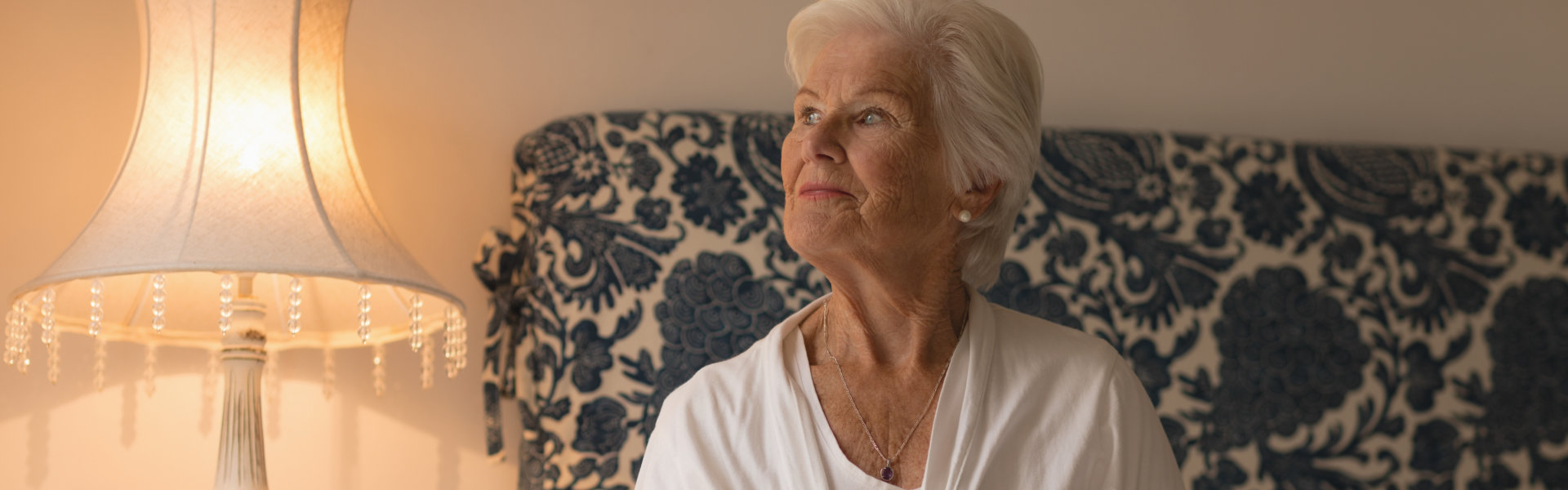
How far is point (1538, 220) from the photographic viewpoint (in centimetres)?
208

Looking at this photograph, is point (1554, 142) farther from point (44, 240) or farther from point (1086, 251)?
point (44, 240)

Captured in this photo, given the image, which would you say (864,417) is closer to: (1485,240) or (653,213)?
(653,213)

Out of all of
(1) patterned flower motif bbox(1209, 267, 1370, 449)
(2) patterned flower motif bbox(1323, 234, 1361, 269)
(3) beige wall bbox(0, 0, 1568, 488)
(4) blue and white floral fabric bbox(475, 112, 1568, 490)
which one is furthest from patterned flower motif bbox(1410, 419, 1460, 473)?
(3) beige wall bbox(0, 0, 1568, 488)

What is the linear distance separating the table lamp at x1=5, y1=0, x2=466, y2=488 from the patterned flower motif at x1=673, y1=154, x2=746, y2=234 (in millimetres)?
417

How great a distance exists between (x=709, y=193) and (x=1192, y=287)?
30.4 inches

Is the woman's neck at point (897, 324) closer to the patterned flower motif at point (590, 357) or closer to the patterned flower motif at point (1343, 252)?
the patterned flower motif at point (590, 357)

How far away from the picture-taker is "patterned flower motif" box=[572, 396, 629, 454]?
185 centimetres

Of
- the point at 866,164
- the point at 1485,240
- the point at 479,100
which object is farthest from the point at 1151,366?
the point at 479,100

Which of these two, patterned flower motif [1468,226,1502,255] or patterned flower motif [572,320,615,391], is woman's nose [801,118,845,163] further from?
patterned flower motif [1468,226,1502,255]

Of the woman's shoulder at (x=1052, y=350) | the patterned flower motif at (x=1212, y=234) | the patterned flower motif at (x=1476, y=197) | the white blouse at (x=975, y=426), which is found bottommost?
the white blouse at (x=975, y=426)

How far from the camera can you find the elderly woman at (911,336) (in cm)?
120

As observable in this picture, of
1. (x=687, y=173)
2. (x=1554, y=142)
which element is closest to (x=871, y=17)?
(x=687, y=173)

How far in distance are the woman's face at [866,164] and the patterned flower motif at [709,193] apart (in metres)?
0.62

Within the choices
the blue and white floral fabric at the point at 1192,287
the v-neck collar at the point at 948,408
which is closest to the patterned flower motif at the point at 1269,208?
the blue and white floral fabric at the point at 1192,287
